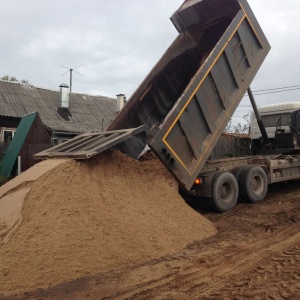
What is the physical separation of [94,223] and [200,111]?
3350mm

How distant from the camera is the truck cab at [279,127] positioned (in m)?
10.7

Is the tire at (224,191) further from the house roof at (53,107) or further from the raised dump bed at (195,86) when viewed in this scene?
the house roof at (53,107)

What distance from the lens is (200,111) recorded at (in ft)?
23.5

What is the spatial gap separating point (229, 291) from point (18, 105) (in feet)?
65.5

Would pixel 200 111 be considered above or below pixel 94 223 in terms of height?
above

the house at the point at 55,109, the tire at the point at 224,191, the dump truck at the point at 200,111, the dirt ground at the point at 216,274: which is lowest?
the dirt ground at the point at 216,274

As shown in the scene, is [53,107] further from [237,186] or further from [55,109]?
[237,186]

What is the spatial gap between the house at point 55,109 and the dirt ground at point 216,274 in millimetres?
14325

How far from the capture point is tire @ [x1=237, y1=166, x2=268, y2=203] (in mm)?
8377

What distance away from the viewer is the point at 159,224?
564 cm

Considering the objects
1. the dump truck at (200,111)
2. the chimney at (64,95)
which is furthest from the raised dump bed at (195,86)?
the chimney at (64,95)

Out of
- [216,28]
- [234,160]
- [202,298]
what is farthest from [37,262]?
[216,28]

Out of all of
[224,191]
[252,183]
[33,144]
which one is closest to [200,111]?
[224,191]

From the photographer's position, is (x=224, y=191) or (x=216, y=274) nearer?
(x=216, y=274)
